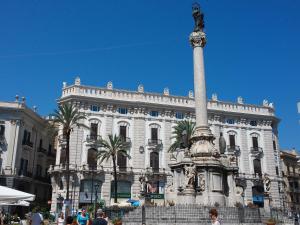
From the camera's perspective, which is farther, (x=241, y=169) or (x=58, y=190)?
(x=241, y=169)

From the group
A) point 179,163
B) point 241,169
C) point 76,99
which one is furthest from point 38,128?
point 179,163

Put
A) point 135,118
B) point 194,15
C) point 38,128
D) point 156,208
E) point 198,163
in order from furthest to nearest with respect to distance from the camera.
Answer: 1. point 38,128
2. point 135,118
3. point 194,15
4. point 198,163
5. point 156,208

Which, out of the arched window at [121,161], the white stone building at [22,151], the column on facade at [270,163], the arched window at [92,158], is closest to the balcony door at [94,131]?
the arched window at [92,158]

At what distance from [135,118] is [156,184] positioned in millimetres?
9534

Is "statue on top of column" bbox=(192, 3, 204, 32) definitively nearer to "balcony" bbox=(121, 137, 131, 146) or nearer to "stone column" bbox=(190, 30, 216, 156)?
"stone column" bbox=(190, 30, 216, 156)

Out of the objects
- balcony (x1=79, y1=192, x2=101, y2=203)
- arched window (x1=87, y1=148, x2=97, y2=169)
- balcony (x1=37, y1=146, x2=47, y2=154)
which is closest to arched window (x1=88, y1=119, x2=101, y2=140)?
arched window (x1=87, y1=148, x2=97, y2=169)

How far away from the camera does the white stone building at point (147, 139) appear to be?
150 ft

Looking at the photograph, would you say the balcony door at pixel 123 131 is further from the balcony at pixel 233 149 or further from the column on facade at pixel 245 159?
the column on facade at pixel 245 159

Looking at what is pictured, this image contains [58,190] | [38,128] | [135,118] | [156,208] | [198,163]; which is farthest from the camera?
[38,128]

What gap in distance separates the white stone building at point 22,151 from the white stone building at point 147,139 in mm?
4799

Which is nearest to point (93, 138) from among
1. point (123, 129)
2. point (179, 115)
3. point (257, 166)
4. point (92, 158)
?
point (92, 158)

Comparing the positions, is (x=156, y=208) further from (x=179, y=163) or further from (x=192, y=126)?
(x=192, y=126)

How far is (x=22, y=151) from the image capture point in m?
48.0

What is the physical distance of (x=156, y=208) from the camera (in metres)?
21.7
